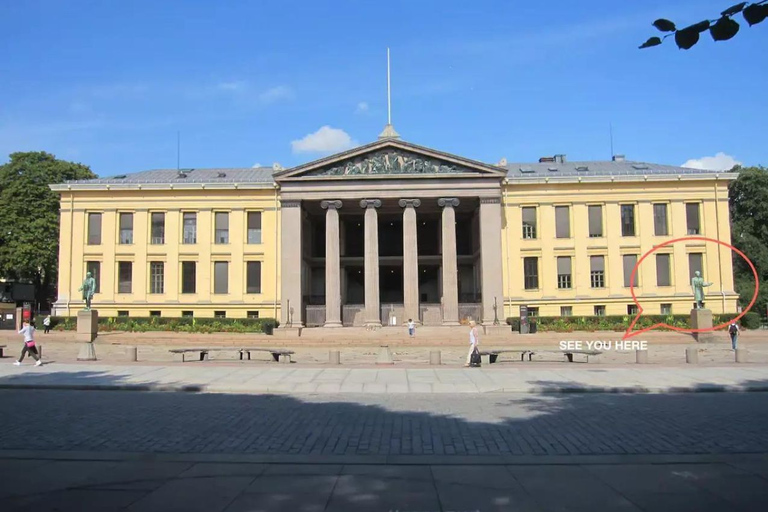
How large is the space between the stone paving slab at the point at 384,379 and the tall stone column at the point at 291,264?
2568cm

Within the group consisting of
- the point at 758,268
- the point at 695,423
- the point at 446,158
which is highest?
the point at 446,158

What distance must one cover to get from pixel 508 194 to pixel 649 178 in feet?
40.3

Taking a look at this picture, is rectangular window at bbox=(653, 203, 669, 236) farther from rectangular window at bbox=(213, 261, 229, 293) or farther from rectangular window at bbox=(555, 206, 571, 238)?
rectangular window at bbox=(213, 261, 229, 293)

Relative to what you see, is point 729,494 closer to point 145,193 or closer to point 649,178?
point 649,178

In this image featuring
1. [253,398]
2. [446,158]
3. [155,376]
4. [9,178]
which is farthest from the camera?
[9,178]

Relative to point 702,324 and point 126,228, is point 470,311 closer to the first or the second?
point 702,324

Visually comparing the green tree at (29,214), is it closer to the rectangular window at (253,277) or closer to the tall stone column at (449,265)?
the rectangular window at (253,277)

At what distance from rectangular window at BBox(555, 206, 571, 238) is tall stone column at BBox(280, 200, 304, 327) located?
74.6ft

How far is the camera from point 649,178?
180ft

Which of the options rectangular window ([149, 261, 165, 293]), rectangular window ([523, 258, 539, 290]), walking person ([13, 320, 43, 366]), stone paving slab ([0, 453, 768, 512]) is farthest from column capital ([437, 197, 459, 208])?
stone paving slab ([0, 453, 768, 512])

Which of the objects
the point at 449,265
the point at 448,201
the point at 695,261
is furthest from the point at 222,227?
the point at 695,261

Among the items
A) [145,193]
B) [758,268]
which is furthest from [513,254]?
[145,193]

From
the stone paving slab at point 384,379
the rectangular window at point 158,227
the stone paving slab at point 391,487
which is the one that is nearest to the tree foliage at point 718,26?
the stone paving slab at point 391,487

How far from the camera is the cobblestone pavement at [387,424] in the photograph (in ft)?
33.0
